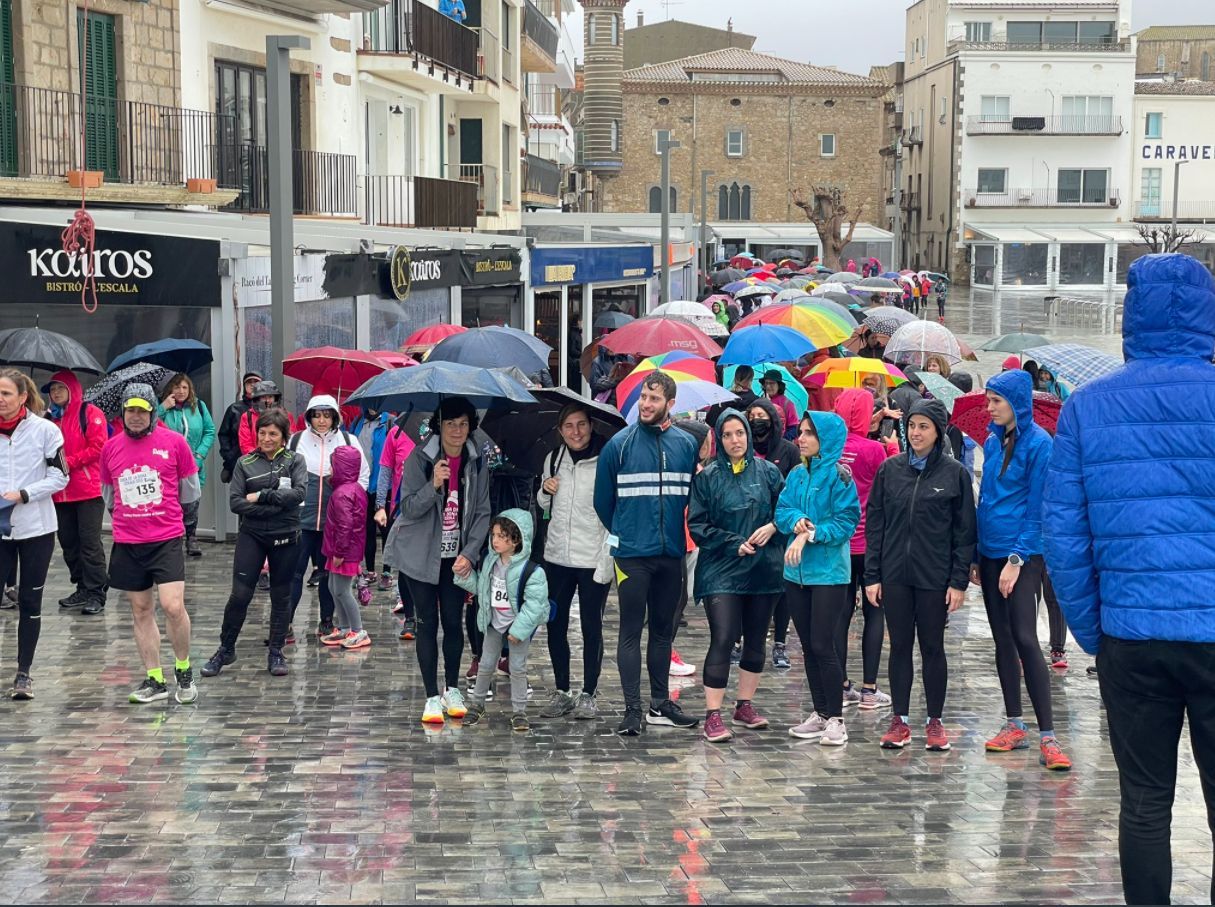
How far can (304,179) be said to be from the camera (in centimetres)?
2514

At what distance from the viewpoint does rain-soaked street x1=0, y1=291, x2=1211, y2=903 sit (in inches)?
253

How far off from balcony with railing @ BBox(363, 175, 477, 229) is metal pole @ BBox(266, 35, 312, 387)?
13443 mm

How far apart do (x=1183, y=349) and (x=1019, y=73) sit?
269 ft

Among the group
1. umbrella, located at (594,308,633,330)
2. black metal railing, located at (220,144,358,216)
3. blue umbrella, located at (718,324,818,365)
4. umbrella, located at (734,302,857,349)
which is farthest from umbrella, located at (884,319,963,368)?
black metal railing, located at (220,144,358,216)

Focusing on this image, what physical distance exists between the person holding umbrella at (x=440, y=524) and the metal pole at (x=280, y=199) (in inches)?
212

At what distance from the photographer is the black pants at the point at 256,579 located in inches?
391

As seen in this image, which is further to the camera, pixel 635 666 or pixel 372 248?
pixel 372 248

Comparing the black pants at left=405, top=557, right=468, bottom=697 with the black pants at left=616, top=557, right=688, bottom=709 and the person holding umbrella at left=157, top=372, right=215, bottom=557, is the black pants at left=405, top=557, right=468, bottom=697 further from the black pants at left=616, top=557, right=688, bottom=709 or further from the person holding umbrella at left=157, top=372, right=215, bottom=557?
the person holding umbrella at left=157, top=372, right=215, bottom=557

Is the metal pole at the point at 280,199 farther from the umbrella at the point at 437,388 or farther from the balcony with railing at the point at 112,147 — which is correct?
the balcony with railing at the point at 112,147

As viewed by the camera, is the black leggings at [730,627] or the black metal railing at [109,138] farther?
the black metal railing at [109,138]

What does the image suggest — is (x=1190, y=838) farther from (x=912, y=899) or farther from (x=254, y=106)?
(x=254, y=106)

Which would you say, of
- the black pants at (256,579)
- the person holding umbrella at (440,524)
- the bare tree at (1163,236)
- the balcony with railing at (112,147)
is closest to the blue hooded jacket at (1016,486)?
the person holding umbrella at (440,524)

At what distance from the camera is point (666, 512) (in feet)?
28.7

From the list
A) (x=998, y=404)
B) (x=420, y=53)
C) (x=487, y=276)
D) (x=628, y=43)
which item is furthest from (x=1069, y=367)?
(x=628, y=43)
